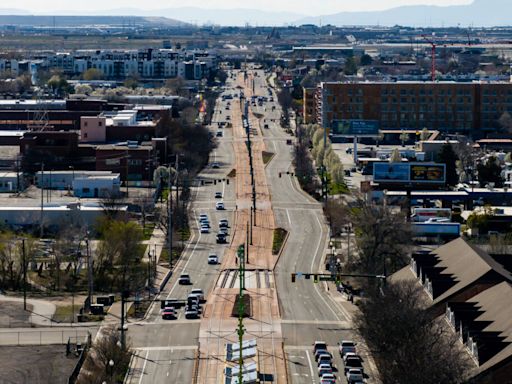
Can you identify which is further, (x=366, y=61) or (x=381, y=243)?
(x=366, y=61)

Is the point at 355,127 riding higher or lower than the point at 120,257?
lower

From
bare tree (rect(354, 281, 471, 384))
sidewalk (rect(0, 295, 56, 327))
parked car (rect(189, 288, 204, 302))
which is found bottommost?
sidewalk (rect(0, 295, 56, 327))

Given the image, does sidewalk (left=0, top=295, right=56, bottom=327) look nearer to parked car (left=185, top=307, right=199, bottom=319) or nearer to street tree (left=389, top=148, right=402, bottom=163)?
parked car (left=185, top=307, right=199, bottom=319)

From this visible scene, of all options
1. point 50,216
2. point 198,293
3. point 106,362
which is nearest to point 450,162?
point 50,216

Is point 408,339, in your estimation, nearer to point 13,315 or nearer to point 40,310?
point 13,315

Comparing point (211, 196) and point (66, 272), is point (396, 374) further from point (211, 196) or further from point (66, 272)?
point (211, 196)

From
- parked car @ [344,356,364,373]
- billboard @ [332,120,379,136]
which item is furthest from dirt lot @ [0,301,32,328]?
billboard @ [332,120,379,136]

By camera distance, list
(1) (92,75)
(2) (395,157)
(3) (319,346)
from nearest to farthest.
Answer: (3) (319,346) < (2) (395,157) < (1) (92,75)
